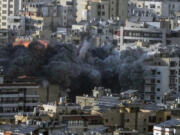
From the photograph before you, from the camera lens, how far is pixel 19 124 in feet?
204

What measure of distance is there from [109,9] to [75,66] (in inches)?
1420

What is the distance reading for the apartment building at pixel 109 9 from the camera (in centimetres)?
12825

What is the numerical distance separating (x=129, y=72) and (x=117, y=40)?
18.0 m

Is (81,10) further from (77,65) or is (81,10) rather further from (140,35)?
(77,65)

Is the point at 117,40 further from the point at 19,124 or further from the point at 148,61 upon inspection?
the point at 19,124

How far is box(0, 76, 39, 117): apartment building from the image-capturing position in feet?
245

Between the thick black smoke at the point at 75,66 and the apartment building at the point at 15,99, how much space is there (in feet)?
39.3

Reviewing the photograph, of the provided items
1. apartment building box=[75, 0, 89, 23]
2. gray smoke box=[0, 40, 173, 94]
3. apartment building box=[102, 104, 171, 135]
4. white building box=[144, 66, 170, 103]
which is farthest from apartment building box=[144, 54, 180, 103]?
apartment building box=[75, 0, 89, 23]

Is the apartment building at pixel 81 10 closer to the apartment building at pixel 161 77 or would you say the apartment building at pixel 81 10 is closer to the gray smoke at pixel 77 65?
the gray smoke at pixel 77 65

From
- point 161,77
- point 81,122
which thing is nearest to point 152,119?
point 81,122

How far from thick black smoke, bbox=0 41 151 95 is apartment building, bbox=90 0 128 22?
2415cm

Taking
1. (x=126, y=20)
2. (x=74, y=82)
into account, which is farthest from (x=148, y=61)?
(x=126, y=20)

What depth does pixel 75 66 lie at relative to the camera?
93625 mm

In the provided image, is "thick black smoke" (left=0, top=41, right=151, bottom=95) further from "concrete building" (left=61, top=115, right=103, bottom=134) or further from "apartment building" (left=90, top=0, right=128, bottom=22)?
"apartment building" (left=90, top=0, right=128, bottom=22)
